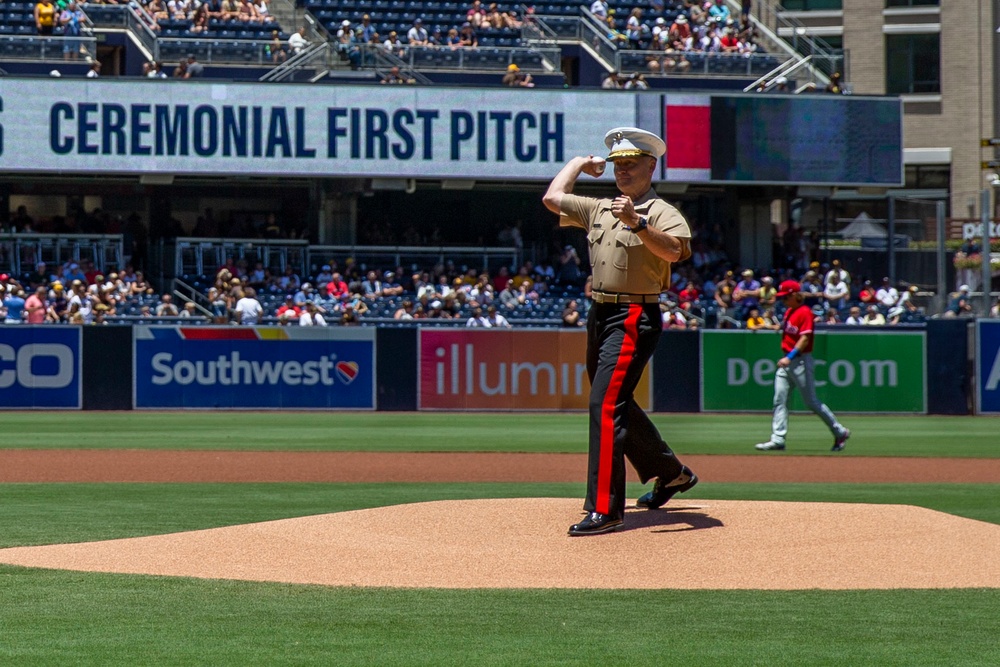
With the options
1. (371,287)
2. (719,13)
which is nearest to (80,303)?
(371,287)

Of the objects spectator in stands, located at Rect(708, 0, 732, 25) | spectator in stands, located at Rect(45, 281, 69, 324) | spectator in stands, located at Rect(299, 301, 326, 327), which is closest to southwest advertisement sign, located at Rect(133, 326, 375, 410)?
spectator in stands, located at Rect(299, 301, 326, 327)

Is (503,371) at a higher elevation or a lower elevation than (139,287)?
lower

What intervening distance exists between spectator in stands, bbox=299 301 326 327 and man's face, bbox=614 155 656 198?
1820 cm

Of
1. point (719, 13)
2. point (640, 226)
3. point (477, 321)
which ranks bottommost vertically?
point (477, 321)

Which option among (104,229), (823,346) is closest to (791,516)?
(823,346)

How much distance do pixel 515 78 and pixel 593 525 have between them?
26.5 metres

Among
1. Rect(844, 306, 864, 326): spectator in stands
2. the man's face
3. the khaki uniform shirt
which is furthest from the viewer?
Rect(844, 306, 864, 326): spectator in stands

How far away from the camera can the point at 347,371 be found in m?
23.7

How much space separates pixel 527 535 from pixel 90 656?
9.52 ft

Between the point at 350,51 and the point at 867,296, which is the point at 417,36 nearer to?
the point at 350,51

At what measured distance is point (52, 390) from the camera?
75.7ft

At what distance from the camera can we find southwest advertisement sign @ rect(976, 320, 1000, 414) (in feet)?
76.6

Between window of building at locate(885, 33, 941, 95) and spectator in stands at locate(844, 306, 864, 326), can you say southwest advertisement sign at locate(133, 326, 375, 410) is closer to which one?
spectator in stands at locate(844, 306, 864, 326)

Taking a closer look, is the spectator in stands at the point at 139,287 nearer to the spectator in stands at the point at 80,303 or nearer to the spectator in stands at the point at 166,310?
the spectator in stands at the point at 80,303
